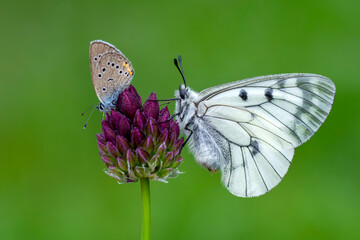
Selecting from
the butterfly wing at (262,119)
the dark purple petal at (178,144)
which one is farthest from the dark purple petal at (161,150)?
the butterfly wing at (262,119)

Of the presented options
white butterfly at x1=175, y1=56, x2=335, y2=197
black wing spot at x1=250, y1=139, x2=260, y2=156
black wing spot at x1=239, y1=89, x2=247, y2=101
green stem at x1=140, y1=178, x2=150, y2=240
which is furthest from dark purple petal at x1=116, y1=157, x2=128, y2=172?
black wing spot at x1=250, y1=139, x2=260, y2=156

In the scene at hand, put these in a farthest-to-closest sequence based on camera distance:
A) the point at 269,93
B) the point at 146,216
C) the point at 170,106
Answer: the point at 170,106 < the point at 269,93 < the point at 146,216

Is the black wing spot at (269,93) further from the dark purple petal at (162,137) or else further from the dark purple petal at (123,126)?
the dark purple petal at (123,126)

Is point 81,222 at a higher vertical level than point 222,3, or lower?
lower

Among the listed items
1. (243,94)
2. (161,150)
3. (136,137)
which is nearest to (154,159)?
(161,150)

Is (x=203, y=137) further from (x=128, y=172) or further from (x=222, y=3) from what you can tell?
(x=222, y=3)

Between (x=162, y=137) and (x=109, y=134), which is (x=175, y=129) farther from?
(x=109, y=134)

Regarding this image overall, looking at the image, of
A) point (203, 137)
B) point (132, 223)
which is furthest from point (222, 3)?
point (203, 137)
